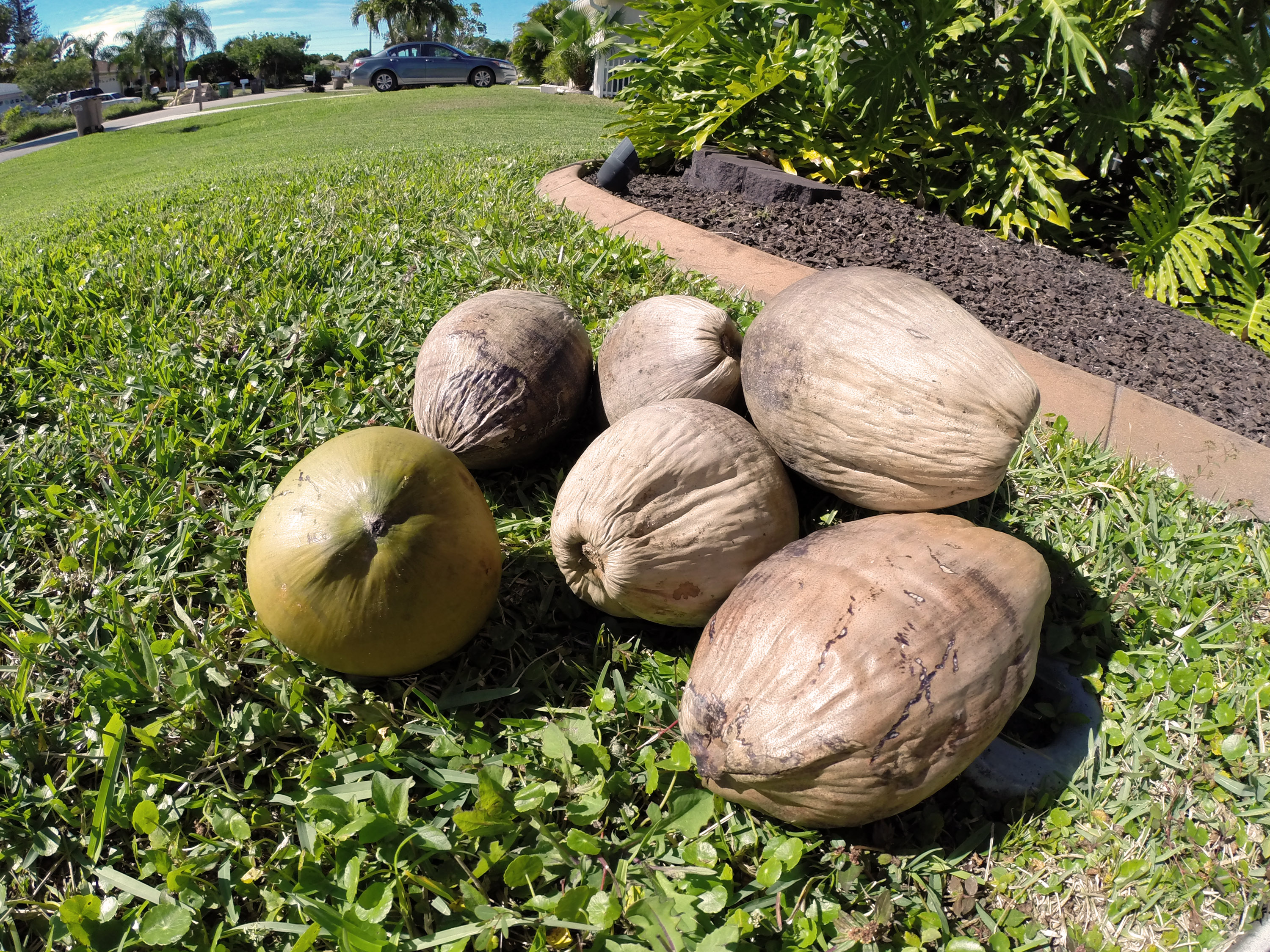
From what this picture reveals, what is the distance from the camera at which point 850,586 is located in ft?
4.98

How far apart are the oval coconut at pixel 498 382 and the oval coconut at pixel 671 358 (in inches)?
6.5

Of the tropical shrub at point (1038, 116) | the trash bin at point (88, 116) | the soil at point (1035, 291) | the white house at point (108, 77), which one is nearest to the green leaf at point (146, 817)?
the soil at point (1035, 291)

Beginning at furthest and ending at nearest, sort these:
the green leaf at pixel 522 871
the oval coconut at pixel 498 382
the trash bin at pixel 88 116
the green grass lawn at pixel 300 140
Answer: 1. the trash bin at pixel 88 116
2. the green grass lawn at pixel 300 140
3. the oval coconut at pixel 498 382
4. the green leaf at pixel 522 871

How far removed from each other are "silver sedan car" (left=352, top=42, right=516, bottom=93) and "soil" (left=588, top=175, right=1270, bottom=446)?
26835 mm

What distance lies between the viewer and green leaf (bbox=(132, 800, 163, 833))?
1.48 meters

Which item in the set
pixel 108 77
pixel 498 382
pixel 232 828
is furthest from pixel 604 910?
pixel 108 77

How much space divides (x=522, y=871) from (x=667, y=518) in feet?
2.57

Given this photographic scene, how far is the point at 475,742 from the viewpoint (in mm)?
1716

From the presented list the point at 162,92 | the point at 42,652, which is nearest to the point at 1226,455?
the point at 42,652

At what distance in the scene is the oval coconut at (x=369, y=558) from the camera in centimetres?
158

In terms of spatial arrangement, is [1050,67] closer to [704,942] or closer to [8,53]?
[704,942]

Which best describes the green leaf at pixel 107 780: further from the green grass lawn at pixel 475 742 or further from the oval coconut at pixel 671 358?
the oval coconut at pixel 671 358

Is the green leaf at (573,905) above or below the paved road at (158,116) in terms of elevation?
below

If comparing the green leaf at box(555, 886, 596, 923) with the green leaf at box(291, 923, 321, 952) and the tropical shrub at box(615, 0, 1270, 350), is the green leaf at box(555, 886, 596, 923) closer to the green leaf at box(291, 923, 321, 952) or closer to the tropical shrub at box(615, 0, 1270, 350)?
the green leaf at box(291, 923, 321, 952)
